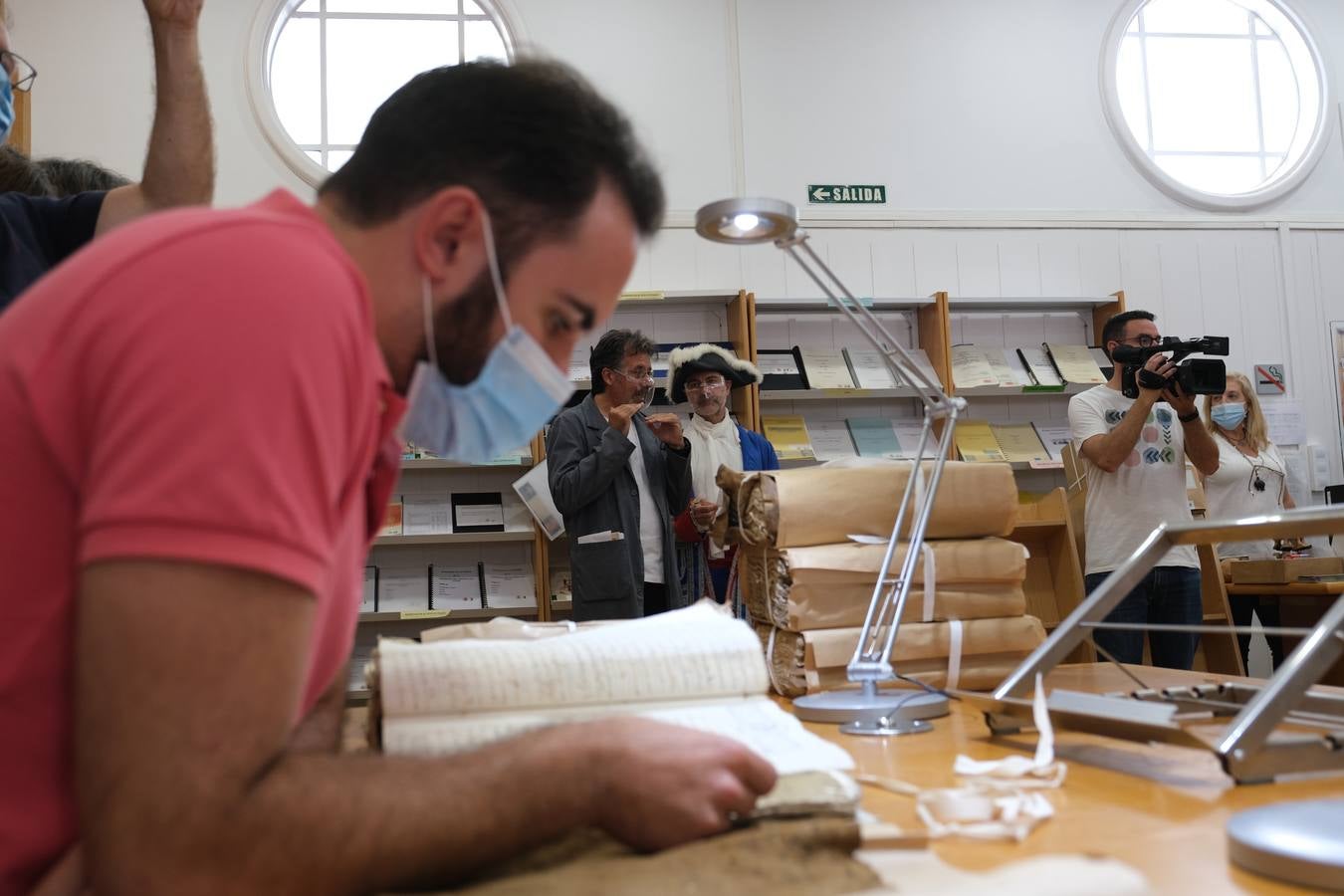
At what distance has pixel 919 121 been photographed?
535 centimetres

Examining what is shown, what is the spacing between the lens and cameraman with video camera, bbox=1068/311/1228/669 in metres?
3.14

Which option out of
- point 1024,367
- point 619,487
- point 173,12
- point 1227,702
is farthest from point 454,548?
point 1227,702

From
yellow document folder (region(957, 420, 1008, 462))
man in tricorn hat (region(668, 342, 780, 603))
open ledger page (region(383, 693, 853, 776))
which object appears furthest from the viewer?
yellow document folder (region(957, 420, 1008, 462))

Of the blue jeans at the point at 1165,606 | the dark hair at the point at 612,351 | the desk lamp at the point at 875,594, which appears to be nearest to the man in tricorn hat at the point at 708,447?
the dark hair at the point at 612,351

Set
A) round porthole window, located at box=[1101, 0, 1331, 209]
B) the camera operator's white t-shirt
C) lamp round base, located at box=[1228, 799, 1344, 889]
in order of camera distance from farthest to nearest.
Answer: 1. round porthole window, located at box=[1101, 0, 1331, 209]
2. the camera operator's white t-shirt
3. lamp round base, located at box=[1228, 799, 1344, 889]

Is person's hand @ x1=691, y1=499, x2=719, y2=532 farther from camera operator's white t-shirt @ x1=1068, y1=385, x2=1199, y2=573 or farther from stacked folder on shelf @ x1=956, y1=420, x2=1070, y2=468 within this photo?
stacked folder on shelf @ x1=956, y1=420, x2=1070, y2=468

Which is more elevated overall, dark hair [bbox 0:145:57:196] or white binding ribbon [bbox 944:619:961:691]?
dark hair [bbox 0:145:57:196]

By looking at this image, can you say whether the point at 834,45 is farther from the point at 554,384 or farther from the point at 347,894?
the point at 347,894

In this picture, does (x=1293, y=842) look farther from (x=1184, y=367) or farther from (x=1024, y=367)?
(x=1024, y=367)

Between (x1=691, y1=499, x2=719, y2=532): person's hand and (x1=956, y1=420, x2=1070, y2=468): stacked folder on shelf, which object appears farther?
(x1=956, y1=420, x2=1070, y2=468): stacked folder on shelf

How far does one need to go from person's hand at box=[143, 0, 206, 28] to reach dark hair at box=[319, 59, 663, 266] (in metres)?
1.00

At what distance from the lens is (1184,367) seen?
313 centimetres

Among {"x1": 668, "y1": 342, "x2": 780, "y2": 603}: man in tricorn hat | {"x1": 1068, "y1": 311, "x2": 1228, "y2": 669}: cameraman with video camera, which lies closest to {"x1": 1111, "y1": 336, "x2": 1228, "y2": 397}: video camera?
{"x1": 1068, "y1": 311, "x2": 1228, "y2": 669}: cameraman with video camera

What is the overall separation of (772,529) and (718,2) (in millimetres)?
4324
